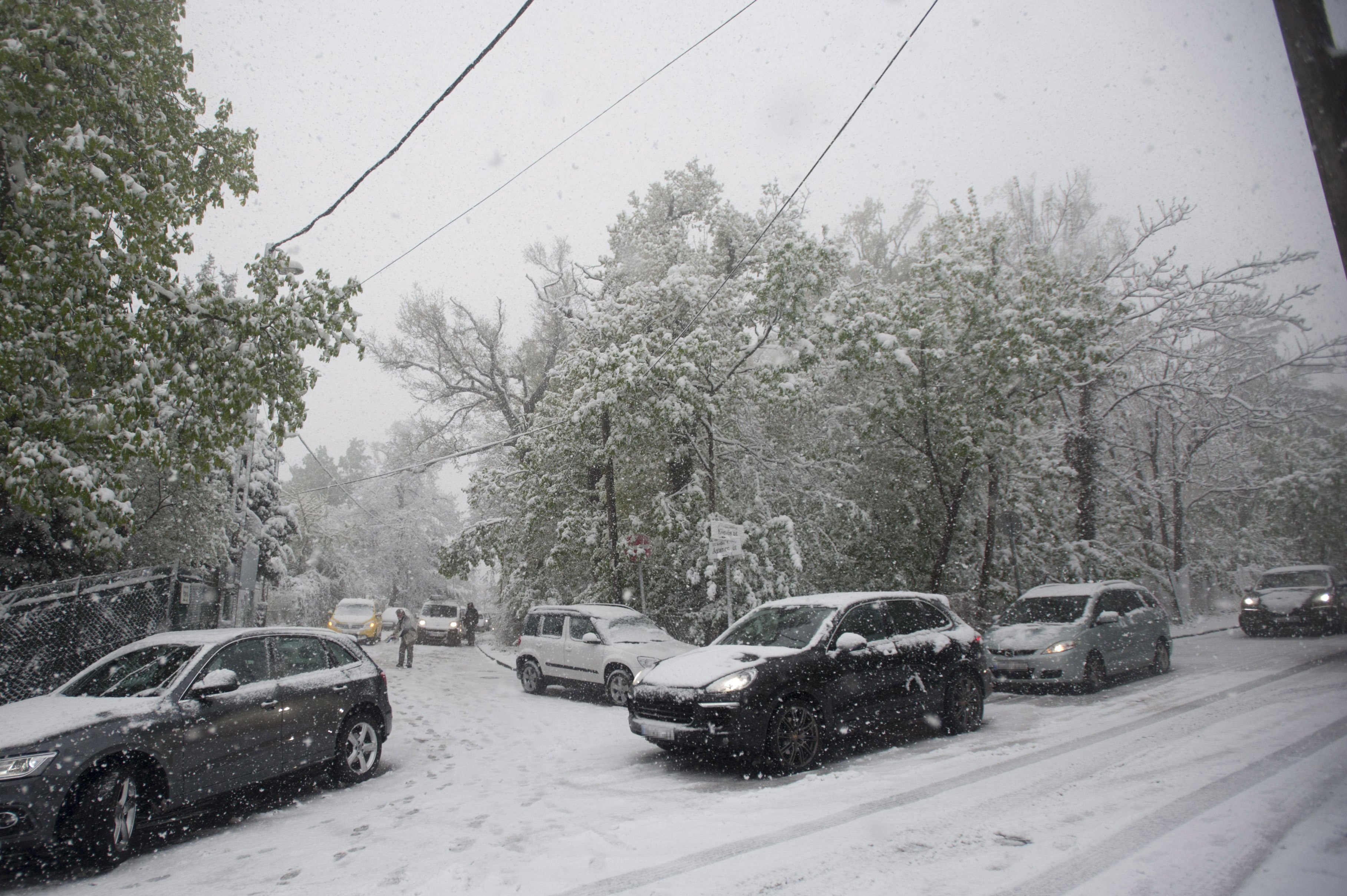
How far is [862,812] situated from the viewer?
520 centimetres

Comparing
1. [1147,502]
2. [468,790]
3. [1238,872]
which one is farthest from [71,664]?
[1147,502]

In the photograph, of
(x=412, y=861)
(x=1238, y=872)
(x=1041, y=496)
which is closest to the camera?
(x=1238, y=872)

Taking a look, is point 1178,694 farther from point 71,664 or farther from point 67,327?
point 71,664

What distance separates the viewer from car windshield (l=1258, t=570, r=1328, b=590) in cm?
1688

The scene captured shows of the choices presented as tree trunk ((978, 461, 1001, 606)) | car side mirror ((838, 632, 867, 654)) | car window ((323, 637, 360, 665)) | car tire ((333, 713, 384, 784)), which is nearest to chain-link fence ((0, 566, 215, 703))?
car window ((323, 637, 360, 665))

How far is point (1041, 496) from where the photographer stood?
1881cm

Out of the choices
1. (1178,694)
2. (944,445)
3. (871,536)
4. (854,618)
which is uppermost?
(944,445)

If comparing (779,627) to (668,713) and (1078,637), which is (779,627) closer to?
(668,713)

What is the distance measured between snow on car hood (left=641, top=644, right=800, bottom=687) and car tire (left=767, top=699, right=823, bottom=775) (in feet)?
1.64

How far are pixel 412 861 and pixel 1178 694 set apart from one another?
10.1m

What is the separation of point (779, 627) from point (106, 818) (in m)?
5.86

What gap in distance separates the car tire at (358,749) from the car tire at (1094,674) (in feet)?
31.4

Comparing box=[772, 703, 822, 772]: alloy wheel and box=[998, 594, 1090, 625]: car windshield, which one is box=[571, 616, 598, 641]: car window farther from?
box=[998, 594, 1090, 625]: car windshield

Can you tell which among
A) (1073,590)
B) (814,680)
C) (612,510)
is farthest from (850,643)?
(612,510)
